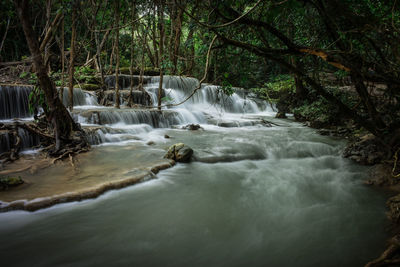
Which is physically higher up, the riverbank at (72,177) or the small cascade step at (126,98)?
the small cascade step at (126,98)

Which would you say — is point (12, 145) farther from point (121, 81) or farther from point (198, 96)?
point (198, 96)

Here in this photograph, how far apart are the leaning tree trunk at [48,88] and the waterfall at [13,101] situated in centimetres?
436

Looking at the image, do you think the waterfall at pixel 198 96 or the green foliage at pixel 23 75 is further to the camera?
the waterfall at pixel 198 96

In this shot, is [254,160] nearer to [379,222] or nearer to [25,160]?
[379,222]

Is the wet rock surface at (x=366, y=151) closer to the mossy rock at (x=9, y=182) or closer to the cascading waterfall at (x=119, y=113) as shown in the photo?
the cascading waterfall at (x=119, y=113)

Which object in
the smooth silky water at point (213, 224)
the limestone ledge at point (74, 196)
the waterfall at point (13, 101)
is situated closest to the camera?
the smooth silky water at point (213, 224)

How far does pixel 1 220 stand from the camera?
289 centimetres

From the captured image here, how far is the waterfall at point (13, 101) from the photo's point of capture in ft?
27.0

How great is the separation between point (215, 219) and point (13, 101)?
355 inches

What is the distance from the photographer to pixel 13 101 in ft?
27.7

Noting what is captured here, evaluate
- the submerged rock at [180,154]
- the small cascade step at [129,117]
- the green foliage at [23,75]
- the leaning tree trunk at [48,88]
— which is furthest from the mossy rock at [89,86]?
the submerged rock at [180,154]

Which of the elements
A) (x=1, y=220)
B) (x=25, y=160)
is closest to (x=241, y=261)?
(x=1, y=220)

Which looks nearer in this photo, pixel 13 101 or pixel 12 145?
pixel 12 145

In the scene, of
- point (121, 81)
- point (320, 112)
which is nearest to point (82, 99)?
point (121, 81)
